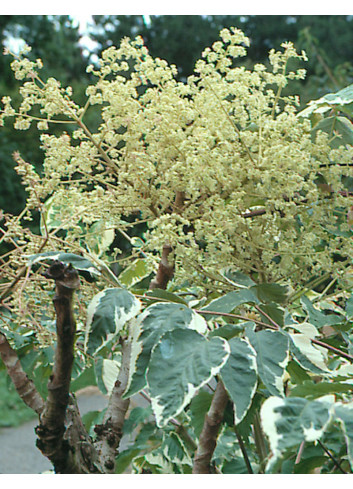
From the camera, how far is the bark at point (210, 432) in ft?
1.92

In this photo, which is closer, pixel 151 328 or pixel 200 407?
pixel 151 328

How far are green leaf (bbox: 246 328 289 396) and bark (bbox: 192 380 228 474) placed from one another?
15cm

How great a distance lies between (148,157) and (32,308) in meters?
0.23

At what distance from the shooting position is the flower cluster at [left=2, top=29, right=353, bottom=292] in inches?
21.2

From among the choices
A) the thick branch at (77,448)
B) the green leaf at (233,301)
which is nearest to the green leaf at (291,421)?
the green leaf at (233,301)

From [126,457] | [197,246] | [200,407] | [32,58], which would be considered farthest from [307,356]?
[32,58]

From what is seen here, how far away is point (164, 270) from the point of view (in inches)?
25.8

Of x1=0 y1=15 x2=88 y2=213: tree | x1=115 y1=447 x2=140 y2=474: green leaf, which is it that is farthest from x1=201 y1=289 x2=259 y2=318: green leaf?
x1=0 y1=15 x2=88 y2=213: tree

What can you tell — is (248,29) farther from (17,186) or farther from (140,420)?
(140,420)

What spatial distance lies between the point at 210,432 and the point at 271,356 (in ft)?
0.71

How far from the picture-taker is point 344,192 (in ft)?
1.95

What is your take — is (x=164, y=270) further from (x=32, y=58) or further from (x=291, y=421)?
(x=32, y=58)

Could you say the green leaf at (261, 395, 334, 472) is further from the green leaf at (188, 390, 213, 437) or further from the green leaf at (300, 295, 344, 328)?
the green leaf at (188, 390, 213, 437)

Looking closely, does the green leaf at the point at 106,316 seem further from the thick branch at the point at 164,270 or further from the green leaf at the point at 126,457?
the green leaf at the point at 126,457
